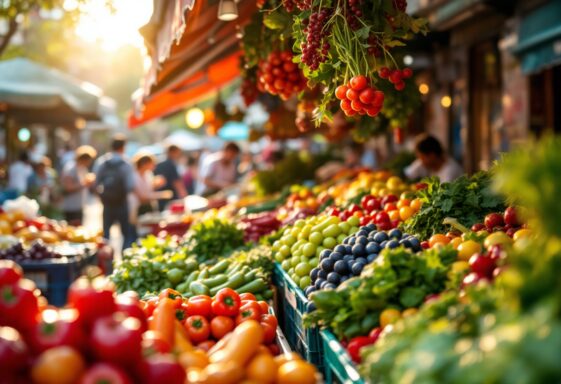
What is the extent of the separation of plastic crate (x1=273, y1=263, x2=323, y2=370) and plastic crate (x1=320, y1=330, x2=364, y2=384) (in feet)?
1.14

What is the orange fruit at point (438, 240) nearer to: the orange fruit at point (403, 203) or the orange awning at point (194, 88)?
the orange fruit at point (403, 203)

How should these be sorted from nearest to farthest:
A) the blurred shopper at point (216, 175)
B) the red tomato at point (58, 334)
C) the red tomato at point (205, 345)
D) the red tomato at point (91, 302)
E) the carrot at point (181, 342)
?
the red tomato at point (58, 334)
the red tomato at point (91, 302)
the carrot at point (181, 342)
the red tomato at point (205, 345)
the blurred shopper at point (216, 175)

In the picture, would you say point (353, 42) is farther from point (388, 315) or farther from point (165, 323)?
point (165, 323)

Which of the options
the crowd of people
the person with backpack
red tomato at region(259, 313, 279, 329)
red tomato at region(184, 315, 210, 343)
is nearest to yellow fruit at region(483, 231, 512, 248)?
red tomato at region(259, 313, 279, 329)

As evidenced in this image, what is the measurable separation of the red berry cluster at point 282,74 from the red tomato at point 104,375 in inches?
151

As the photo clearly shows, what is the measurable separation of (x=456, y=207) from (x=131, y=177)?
7.27 meters

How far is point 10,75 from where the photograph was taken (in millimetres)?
14609

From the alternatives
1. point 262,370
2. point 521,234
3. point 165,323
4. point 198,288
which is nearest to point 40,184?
point 198,288

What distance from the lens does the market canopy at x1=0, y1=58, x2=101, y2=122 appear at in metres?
13.8

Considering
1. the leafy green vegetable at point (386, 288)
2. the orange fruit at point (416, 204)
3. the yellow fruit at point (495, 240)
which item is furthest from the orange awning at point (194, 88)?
the leafy green vegetable at point (386, 288)

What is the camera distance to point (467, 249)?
140 inches

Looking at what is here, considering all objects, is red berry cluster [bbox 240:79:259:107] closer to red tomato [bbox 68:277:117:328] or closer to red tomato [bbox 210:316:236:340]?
red tomato [bbox 210:316:236:340]

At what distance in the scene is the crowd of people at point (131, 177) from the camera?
9.47 meters

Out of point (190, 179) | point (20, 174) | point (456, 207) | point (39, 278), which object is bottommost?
point (190, 179)
